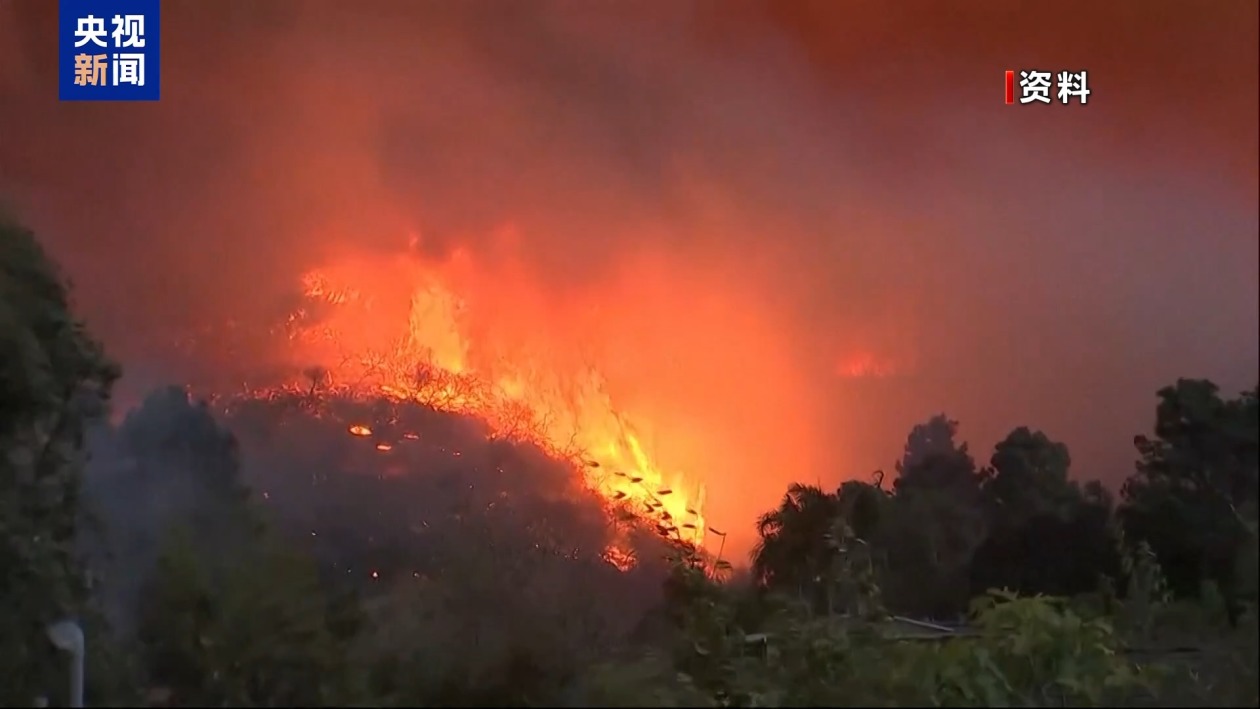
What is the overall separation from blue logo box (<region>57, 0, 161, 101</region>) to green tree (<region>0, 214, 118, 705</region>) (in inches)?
55.5

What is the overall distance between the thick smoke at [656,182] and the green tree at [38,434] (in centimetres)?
81

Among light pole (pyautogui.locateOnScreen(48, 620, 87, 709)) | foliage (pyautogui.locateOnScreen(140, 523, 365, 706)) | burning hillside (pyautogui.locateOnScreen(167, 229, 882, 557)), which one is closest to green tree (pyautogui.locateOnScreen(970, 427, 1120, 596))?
burning hillside (pyautogui.locateOnScreen(167, 229, 882, 557))

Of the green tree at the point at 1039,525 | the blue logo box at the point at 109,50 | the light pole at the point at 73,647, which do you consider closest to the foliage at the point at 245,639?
the light pole at the point at 73,647

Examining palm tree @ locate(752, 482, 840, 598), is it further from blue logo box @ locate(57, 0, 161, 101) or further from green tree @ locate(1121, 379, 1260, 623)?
blue logo box @ locate(57, 0, 161, 101)

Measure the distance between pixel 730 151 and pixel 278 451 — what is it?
2.95m

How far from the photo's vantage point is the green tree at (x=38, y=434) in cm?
439

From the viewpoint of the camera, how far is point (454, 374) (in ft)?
19.0

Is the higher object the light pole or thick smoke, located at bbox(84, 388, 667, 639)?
thick smoke, located at bbox(84, 388, 667, 639)

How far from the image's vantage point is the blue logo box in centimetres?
585

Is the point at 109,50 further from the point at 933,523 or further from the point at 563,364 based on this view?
the point at 933,523

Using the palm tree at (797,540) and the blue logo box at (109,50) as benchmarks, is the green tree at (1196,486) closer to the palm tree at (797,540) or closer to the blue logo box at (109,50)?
the palm tree at (797,540)

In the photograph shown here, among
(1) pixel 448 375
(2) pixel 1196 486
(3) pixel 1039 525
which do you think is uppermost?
(1) pixel 448 375

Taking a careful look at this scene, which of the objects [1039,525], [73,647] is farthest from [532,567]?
[1039,525]

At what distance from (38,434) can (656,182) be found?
3.34 m
